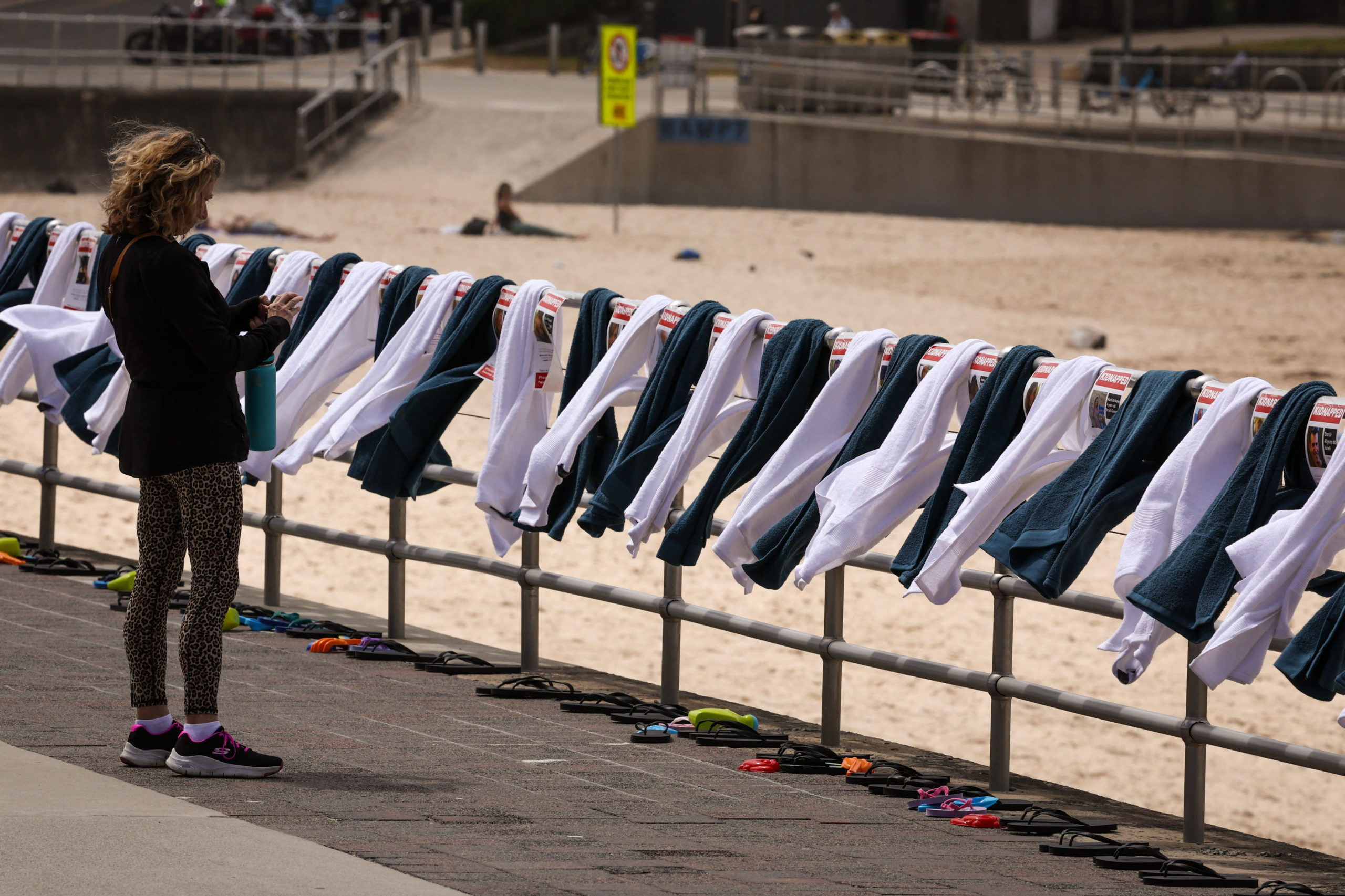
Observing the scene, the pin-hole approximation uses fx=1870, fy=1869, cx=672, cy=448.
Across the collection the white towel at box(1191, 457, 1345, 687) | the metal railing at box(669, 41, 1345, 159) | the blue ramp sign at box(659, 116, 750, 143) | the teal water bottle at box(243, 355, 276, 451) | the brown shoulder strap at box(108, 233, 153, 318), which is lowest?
the white towel at box(1191, 457, 1345, 687)

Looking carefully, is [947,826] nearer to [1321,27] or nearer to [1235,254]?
[1235,254]

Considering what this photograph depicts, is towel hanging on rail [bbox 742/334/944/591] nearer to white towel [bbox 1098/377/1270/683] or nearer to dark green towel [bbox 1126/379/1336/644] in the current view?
white towel [bbox 1098/377/1270/683]

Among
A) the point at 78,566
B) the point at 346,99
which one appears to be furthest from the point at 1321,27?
the point at 78,566

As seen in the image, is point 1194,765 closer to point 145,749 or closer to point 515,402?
point 515,402

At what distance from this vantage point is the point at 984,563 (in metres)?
11.3

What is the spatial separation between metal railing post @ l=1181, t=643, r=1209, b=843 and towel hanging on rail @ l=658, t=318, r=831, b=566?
4.37 feet

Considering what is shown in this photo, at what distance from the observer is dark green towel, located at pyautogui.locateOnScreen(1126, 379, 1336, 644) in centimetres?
436

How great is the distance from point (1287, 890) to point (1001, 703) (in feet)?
3.71

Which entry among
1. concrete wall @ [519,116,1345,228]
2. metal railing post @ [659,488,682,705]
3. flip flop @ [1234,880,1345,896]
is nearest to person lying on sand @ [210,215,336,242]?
concrete wall @ [519,116,1345,228]

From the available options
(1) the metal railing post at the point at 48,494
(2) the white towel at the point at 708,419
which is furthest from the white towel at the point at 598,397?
(1) the metal railing post at the point at 48,494

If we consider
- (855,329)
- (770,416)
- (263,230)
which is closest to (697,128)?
(263,230)

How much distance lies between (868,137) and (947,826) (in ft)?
86.4

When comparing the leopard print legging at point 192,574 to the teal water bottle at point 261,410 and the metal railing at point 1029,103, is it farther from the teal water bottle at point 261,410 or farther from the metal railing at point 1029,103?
the metal railing at point 1029,103

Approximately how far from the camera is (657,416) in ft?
18.7
